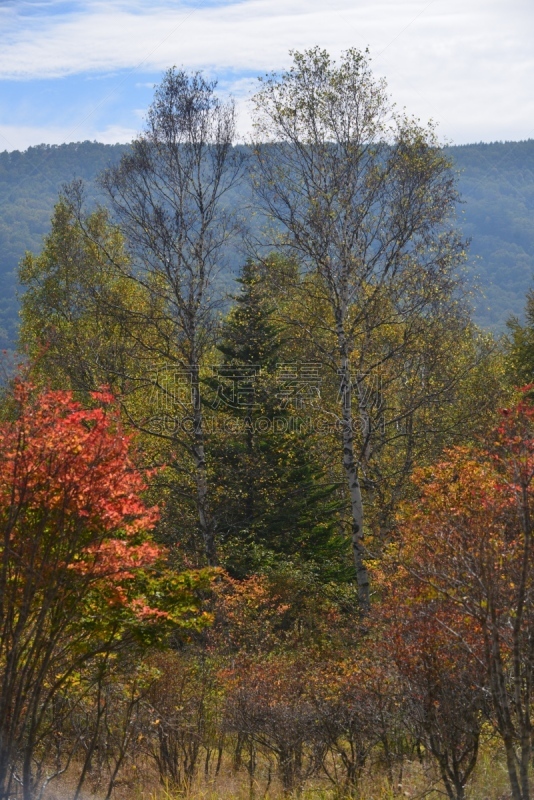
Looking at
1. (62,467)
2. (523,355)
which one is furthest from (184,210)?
(523,355)

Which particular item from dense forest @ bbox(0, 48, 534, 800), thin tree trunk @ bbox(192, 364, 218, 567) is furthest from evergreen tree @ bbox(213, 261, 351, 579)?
thin tree trunk @ bbox(192, 364, 218, 567)

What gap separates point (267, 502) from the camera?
19.2m

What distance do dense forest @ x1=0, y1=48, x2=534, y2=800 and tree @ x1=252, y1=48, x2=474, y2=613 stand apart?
6cm

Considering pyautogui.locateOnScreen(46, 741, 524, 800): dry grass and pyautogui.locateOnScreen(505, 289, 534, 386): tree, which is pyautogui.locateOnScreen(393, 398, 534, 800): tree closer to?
pyautogui.locateOnScreen(46, 741, 524, 800): dry grass

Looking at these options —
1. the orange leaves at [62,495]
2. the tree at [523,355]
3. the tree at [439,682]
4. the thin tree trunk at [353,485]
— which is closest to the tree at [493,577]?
the tree at [439,682]

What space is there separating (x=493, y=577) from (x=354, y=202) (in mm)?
11334

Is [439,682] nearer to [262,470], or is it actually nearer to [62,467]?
[62,467]

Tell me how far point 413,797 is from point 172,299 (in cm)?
1156

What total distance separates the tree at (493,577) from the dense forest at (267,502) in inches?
1.9

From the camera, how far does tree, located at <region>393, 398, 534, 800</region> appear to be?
5.73 m

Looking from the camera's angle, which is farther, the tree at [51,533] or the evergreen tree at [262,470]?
the evergreen tree at [262,470]

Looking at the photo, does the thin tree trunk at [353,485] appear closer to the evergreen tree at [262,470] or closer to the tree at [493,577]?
the evergreen tree at [262,470]

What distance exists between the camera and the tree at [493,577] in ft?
18.8

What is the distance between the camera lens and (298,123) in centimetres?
1631
